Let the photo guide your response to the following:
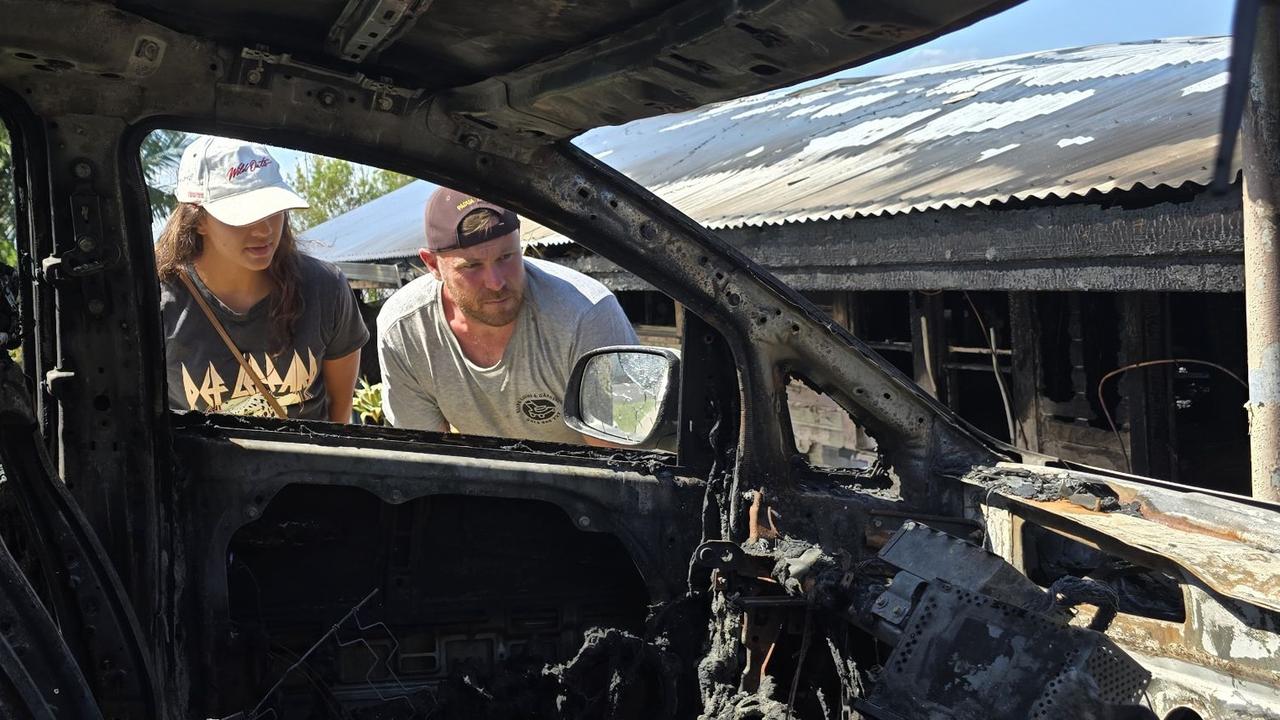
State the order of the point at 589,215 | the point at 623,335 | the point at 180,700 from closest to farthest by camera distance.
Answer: the point at 180,700, the point at 589,215, the point at 623,335

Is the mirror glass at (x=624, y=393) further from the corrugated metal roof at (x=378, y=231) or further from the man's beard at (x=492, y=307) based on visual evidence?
the corrugated metal roof at (x=378, y=231)

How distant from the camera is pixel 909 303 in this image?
31.4 ft

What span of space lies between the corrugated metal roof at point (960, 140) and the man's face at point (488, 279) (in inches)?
101

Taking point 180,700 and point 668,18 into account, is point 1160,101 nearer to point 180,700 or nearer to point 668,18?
point 668,18

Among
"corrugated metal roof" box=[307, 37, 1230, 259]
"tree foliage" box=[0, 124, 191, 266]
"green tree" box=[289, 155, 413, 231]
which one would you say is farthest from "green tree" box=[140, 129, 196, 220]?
"green tree" box=[289, 155, 413, 231]

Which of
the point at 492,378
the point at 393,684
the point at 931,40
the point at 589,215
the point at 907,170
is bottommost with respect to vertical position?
the point at 393,684

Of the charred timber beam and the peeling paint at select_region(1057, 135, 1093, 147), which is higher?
the peeling paint at select_region(1057, 135, 1093, 147)

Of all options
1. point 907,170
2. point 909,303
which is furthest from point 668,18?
point 909,303

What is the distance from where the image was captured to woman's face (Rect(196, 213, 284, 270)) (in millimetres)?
3846

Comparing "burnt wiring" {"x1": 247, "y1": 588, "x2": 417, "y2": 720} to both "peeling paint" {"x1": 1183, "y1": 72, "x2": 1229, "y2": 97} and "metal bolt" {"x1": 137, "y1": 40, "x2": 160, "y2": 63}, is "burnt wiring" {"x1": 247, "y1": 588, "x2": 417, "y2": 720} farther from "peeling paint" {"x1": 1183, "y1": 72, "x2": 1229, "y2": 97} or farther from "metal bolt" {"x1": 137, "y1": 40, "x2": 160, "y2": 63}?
"peeling paint" {"x1": 1183, "y1": 72, "x2": 1229, "y2": 97}

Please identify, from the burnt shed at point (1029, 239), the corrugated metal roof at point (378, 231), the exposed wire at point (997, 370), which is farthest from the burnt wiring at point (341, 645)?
the corrugated metal roof at point (378, 231)

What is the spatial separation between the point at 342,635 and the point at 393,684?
167 millimetres

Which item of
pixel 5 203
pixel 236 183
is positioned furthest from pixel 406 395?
pixel 5 203

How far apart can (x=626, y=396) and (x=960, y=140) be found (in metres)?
4.97
